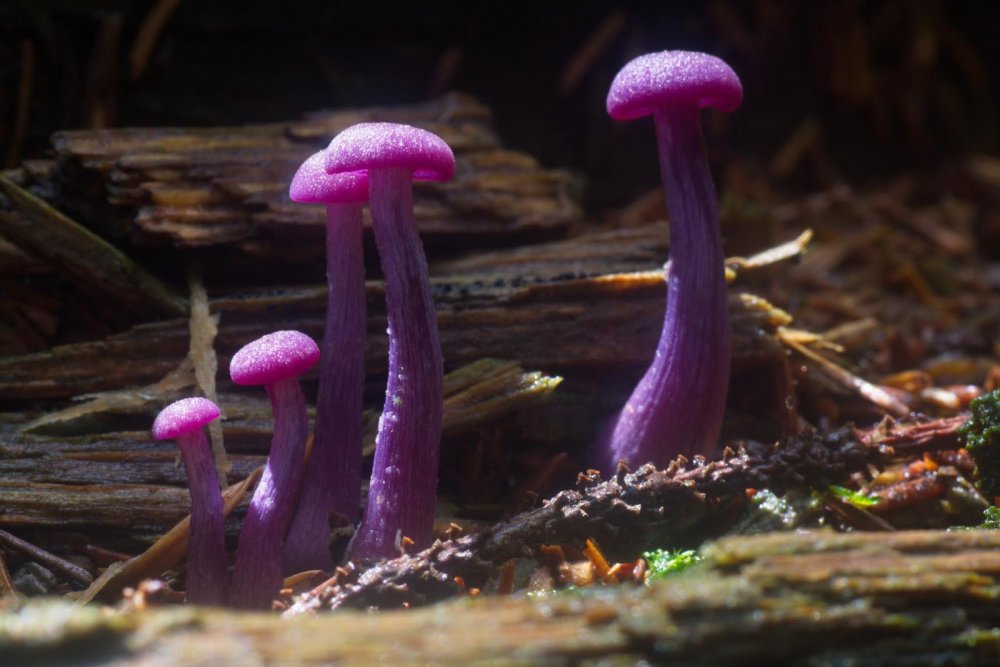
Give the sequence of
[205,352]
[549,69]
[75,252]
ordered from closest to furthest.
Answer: [205,352] → [75,252] → [549,69]

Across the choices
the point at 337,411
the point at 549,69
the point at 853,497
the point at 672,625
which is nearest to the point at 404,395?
the point at 337,411

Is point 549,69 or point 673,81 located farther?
point 549,69

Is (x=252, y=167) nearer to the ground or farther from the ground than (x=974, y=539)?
farther from the ground

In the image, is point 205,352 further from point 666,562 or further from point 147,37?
point 147,37

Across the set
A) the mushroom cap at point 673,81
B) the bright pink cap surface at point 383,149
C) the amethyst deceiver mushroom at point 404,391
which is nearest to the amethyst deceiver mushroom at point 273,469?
the amethyst deceiver mushroom at point 404,391

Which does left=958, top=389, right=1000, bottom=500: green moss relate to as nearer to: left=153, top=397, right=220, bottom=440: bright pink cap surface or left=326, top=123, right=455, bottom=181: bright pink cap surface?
left=326, top=123, right=455, bottom=181: bright pink cap surface

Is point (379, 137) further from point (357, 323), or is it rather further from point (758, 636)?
point (758, 636)

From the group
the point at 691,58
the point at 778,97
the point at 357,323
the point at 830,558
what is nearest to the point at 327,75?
the point at 357,323

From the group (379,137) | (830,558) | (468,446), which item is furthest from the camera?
(468,446)
